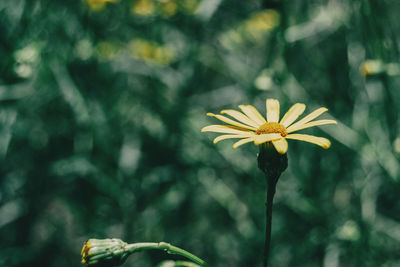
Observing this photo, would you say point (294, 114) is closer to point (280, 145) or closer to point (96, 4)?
point (280, 145)

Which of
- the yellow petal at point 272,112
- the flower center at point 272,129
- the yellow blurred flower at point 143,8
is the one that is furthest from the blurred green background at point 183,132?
the flower center at point 272,129

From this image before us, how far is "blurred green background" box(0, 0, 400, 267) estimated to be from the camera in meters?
1.05

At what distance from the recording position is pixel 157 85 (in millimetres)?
1493

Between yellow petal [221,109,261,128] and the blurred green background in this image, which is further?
the blurred green background

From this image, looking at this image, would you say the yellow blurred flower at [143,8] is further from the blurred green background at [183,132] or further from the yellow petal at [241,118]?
the yellow petal at [241,118]

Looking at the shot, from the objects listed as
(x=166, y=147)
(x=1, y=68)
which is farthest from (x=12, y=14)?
(x=166, y=147)

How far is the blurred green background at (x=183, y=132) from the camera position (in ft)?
3.44

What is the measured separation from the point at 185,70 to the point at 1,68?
0.63 metres

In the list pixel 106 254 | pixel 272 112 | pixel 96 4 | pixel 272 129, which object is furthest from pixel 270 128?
pixel 96 4

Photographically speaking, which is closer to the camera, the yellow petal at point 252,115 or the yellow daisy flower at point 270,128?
the yellow daisy flower at point 270,128

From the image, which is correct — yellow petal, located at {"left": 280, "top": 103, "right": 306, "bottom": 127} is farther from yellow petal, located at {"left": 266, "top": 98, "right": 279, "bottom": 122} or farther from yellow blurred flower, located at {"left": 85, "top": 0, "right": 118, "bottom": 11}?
yellow blurred flower, located at {"left": 85, "top": 0, "right": 118, "bottom": 11}

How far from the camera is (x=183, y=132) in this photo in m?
1.37

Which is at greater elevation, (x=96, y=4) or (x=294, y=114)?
(x=96, y=4)

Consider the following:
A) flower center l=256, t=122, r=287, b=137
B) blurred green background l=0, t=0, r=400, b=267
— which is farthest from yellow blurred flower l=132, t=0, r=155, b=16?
flower center l=256, t=122, r=287, b=137
